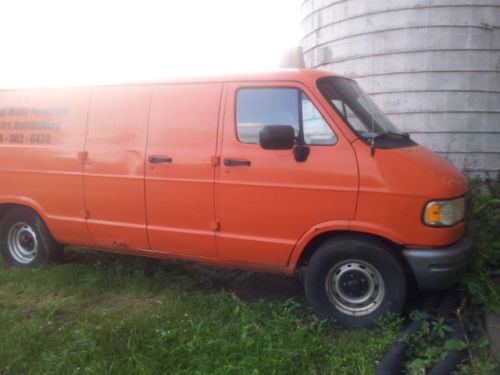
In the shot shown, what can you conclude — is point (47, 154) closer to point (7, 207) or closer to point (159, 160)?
point (7, 207)

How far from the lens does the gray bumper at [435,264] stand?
367cm

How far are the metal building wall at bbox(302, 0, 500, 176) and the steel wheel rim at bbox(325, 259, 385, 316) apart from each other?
3295mm

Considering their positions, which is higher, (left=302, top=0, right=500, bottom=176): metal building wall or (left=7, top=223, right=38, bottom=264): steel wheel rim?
(left=302, top=0, right=500, bottom=176): metal building wall

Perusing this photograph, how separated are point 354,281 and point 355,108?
4.81ft

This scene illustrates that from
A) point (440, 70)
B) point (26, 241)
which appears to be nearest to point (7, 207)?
point (26, 241)

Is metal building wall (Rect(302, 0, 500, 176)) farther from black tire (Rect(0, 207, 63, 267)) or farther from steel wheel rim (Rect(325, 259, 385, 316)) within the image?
black tire (Rect(0, 207, 63, 267))

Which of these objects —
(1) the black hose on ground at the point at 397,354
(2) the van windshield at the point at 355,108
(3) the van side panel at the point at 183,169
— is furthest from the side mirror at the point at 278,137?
(1) the black hose on ground at the point at 397,354

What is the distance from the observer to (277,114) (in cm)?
409

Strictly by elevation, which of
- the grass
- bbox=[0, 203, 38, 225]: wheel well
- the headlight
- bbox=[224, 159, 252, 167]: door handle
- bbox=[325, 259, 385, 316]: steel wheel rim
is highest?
bbox=[224, 159, 252, 167]: door handle

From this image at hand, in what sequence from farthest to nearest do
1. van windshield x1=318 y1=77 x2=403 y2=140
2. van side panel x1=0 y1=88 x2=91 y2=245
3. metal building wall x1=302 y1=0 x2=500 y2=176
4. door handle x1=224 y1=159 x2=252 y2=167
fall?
1. metal building wall x1=302 y1=0 x2=500 y2=176
2. van side panel x1=0 y1=88 x2=91 y2=245
3. door handle x1=224 y1=159 x2=252 y2=167
4. van windshield x1=318 y1=77 x2=403 y2=140

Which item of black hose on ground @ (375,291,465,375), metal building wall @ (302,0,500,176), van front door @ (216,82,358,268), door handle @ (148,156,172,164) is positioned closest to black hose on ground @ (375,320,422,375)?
black hose on ground @ (375,291,465,375)

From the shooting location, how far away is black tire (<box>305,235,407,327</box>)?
380 centimetres

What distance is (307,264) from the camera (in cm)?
414

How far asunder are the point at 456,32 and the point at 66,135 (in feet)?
16.3
